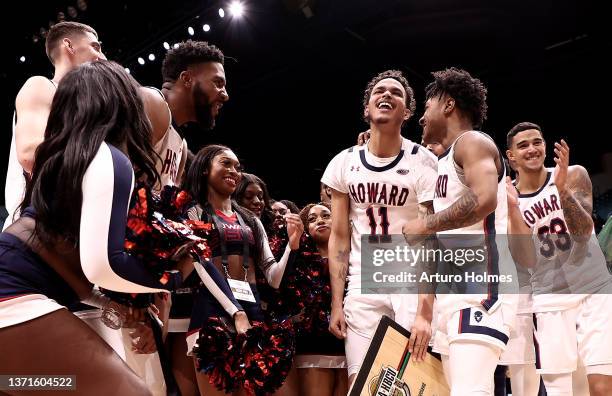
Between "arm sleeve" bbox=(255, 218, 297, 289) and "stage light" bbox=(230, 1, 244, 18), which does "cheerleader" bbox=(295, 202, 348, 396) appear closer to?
"arm sleeve" bbox=(255, 218, 297, 289)

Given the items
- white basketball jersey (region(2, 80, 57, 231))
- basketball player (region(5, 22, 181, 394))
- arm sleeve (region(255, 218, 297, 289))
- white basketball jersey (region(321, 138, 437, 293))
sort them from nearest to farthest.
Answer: basketball player (region(5, 22, 181, 394)) → white basketball jersey (region(2, 80, 57, 231)) → white basketball jersey (region(321, 138, 437, 293)) → arm sleeve (region(255, 218, 297, 289))

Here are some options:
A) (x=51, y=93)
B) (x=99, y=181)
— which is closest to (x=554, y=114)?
(x=51, y=93)

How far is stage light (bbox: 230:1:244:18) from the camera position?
6.79 m

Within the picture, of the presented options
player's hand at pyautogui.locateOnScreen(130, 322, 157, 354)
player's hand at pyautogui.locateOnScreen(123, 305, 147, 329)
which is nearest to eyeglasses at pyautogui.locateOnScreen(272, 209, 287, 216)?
player's hand at pyautogui.locateOnScreen(130, 322, 157, 354)

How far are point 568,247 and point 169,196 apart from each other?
346cm

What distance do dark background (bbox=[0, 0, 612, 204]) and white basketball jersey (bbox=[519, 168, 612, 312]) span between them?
10.9 feet

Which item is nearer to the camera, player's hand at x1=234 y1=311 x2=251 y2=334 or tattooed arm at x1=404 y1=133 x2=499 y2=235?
tattooed arm at x1=404 y1=133 x2=499 y2=235

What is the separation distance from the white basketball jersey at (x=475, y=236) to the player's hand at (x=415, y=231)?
101 millimetres

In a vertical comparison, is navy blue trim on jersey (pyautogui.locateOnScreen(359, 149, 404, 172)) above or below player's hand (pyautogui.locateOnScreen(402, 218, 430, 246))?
above

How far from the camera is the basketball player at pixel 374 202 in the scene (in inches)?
132

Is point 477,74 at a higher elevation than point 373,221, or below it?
higher

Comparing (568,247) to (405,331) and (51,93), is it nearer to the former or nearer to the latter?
(405,331)

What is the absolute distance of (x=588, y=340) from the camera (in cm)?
418

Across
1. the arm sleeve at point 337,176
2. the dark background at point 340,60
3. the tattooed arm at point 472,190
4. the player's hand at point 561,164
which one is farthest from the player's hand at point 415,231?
the dark background at point 340,60
